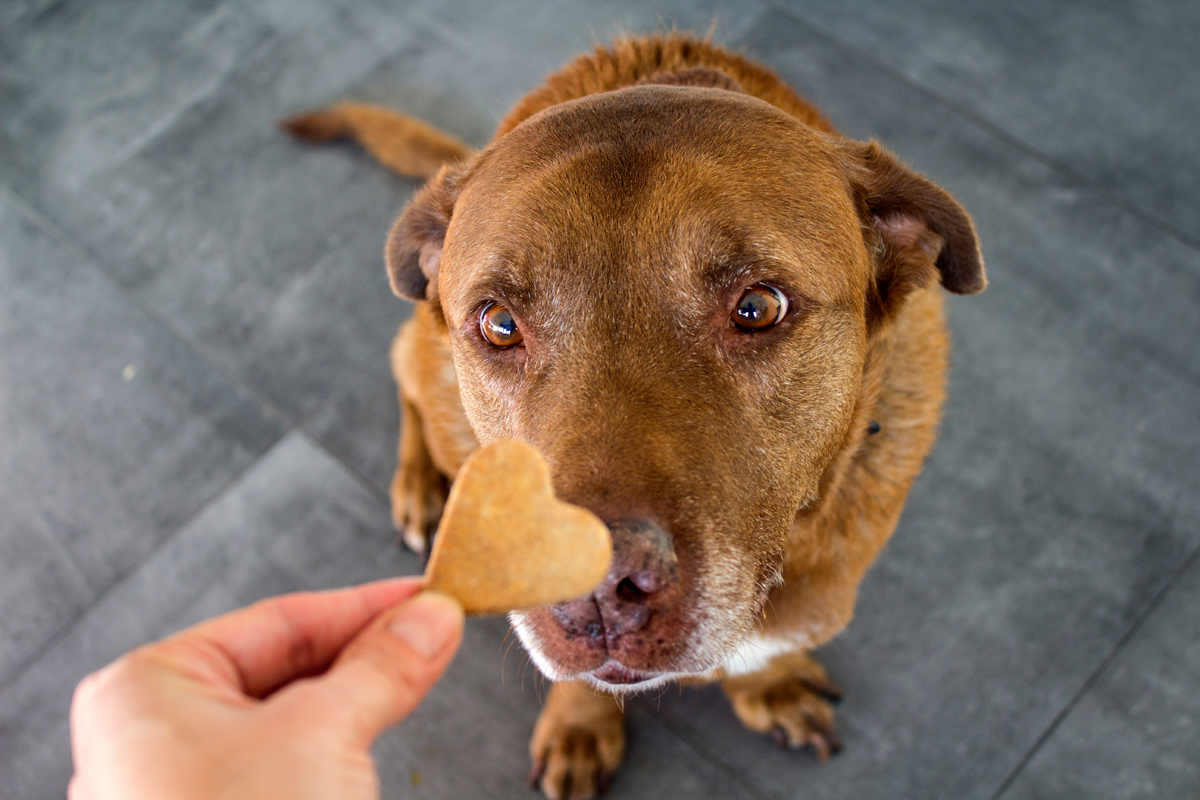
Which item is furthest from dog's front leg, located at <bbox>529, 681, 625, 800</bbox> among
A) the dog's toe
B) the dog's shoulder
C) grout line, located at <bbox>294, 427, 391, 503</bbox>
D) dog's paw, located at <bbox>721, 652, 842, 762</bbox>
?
the dog's shoulder

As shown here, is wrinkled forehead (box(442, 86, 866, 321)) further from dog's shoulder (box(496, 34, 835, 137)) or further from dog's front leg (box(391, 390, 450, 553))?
dog's front leg (box(391, 390, 450, 553))

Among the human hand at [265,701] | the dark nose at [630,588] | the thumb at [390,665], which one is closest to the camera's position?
the human hand at [265,701]

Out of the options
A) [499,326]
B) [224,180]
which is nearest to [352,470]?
[224,180]

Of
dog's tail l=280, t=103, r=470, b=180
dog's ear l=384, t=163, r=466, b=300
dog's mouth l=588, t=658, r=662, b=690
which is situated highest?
dog's ear l=384, t=163, r=466, b=300

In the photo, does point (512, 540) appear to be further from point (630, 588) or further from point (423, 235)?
point (423, 235)

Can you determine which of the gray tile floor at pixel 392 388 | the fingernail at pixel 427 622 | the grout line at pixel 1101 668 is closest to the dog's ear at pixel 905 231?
the fingernail at pixel 427 622

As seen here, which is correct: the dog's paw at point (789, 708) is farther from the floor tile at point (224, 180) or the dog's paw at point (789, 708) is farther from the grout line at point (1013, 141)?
the grout line at point (1013, 141)

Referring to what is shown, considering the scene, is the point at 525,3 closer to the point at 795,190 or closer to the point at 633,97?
the point at 633,97
